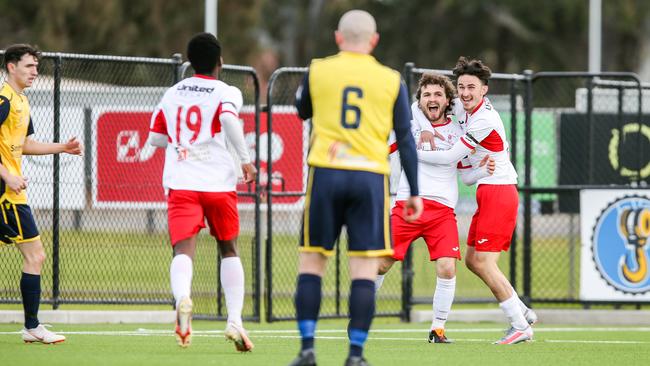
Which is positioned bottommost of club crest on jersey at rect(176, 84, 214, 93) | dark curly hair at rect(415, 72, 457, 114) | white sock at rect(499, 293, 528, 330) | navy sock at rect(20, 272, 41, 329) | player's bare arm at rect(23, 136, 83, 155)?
white sock at rect(499, 293, 528, 330)

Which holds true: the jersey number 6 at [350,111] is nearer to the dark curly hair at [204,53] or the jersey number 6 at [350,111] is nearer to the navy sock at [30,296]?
the dark curly hair at [204,53]

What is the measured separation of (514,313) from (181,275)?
10.6 feet

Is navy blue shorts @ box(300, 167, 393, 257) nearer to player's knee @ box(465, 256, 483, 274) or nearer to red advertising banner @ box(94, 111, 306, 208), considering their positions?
player's knee @ box(465, 256, 483, 274)

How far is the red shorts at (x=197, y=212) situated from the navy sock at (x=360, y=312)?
1.80 m

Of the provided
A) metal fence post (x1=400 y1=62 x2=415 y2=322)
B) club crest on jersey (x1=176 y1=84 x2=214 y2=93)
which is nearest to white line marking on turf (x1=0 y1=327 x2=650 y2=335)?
metal fence post (x1=400 y1=62 x2=415 y2=322)

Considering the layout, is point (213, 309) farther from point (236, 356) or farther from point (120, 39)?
point (120, 39)

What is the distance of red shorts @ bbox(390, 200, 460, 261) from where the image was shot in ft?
38.1

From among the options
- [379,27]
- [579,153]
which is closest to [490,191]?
[579,153]

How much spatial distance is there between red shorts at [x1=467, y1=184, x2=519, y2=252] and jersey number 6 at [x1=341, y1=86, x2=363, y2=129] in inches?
136

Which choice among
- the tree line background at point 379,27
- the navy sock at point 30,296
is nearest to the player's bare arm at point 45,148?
the navy sock at point 30,296

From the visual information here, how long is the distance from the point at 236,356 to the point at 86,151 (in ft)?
15.9

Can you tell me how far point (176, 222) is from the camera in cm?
990

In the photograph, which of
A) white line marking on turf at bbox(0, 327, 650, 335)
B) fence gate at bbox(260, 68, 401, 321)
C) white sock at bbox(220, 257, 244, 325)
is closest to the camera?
white sock at bbox(220, 257, 244, 325)

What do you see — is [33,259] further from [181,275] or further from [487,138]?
[487,138]
